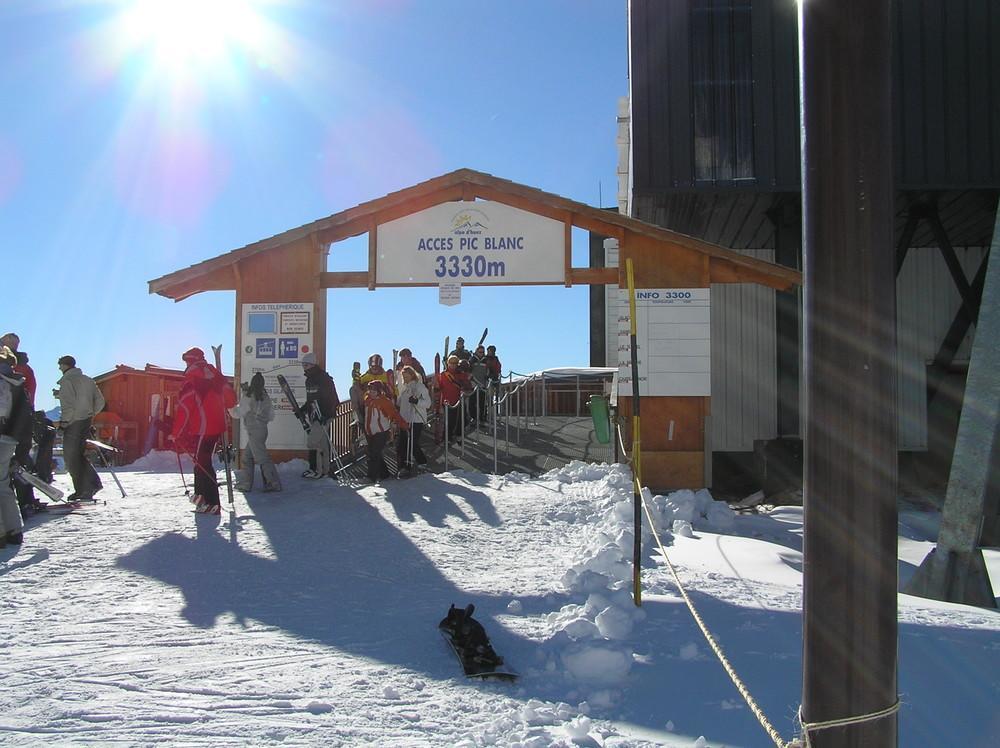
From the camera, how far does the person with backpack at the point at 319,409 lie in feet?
34.8

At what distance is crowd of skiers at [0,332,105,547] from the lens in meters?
7.60

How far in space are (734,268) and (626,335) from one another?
1898 millimetres

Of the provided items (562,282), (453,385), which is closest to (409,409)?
(453,385)

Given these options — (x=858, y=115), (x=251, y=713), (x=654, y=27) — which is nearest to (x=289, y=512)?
(x=251, y=713)

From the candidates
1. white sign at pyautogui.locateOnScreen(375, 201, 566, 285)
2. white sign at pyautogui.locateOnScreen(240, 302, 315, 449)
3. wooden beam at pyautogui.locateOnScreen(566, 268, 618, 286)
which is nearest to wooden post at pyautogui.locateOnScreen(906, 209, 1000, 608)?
wooden beam at pyautogui.locateOnScreen(566, 268, 618, 286)

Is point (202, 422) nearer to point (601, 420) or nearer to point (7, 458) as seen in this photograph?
point (7, 458)

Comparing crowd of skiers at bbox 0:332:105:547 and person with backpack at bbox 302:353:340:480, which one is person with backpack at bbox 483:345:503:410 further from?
crowd of skiers at bbox 0:332:105:547

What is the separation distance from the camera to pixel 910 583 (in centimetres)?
613

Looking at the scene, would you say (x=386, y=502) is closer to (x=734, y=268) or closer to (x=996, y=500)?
(x=734, y=268)

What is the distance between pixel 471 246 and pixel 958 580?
292 inches

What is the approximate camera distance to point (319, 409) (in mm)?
10594

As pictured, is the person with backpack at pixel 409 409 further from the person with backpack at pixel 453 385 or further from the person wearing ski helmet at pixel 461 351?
the person wearing ski helmet at pixel 461 351

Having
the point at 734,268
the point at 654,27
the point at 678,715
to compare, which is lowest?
the point at 678,715

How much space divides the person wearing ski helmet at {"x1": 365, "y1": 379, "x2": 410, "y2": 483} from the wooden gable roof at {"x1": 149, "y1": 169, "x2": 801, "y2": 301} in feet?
7.92
